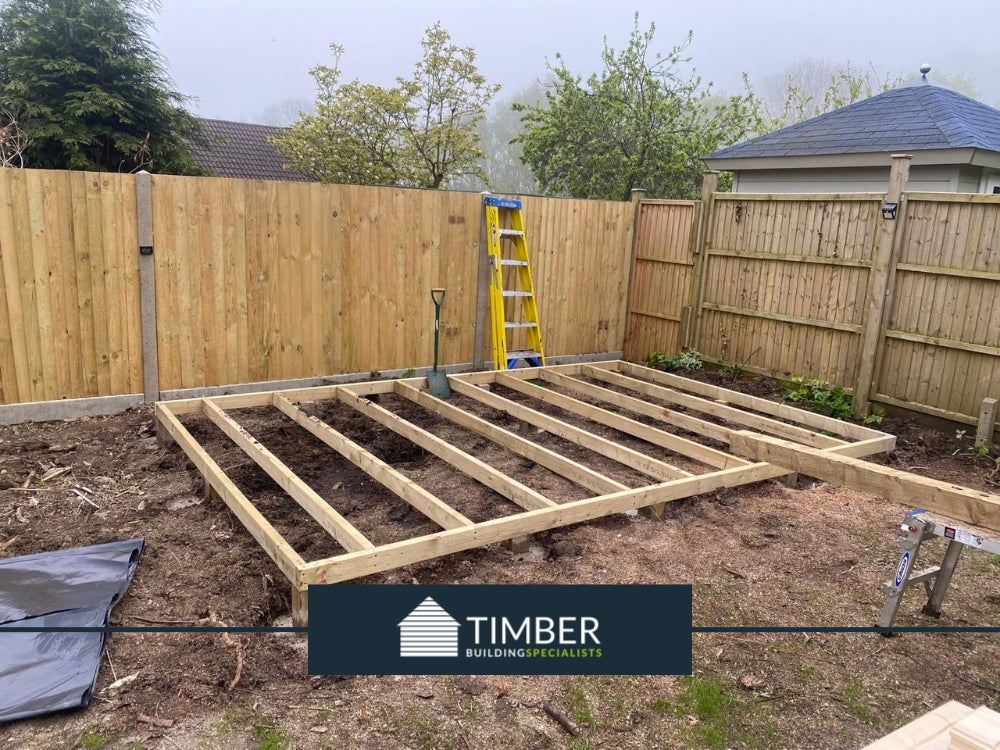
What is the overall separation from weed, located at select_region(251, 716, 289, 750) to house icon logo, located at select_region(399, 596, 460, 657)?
1.63ft

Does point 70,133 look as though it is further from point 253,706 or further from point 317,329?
point 253,706

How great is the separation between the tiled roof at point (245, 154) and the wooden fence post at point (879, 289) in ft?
51.7

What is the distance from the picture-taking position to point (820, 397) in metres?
7.21

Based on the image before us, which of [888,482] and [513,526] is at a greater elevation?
[888,482]

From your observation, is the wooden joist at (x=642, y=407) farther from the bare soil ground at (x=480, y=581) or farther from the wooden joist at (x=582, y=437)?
the wooden joist at (x=582, y=437)

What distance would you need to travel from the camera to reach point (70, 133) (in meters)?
10.5

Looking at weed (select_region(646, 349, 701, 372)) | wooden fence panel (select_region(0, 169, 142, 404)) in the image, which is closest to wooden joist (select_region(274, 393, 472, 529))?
wooden fence panel (select_region(0, 169, 142, 404))

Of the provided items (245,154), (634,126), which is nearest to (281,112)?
(245,154)

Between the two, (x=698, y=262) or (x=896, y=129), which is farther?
(x=896, y=129)

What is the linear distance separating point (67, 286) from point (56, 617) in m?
3.69

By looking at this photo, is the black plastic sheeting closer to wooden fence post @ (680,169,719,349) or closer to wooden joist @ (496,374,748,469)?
wooden joist @ (496,374,748,469)

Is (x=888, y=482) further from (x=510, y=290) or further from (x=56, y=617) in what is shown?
(x=510, y=290)

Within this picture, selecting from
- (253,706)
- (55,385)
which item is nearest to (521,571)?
(253,706)

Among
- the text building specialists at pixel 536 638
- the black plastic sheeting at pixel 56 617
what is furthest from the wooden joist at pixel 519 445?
the black plastic sheeting at pixel 56 617
